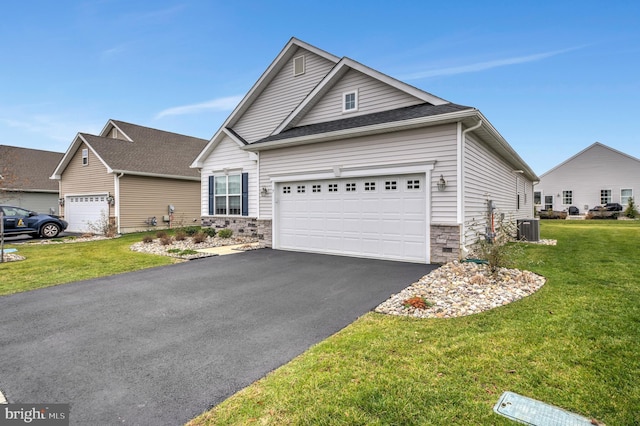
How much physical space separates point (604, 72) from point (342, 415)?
72.3ft

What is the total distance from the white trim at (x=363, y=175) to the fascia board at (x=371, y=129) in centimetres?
95

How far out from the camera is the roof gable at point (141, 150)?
16891 mm

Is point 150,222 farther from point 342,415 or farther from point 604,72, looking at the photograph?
point 604,72

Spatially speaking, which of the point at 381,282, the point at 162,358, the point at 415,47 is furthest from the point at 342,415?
the point at 415,47

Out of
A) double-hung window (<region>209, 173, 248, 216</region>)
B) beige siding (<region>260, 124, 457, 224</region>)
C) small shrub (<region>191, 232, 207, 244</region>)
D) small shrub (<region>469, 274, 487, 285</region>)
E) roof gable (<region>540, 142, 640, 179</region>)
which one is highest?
roof gable (<region>540, 142, 640, 179</region>)

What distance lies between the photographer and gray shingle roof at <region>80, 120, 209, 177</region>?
55.7 ft

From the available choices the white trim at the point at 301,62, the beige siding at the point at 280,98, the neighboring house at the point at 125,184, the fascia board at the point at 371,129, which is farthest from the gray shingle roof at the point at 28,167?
the fascia board at the point at 371,129

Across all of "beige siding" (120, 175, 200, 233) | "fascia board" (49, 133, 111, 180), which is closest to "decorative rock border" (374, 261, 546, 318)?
"beige siding" (120, 175, 200, 233)

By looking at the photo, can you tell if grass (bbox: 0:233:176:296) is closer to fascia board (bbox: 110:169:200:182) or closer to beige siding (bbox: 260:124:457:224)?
beige siding (bbox: 260:124:457:224)

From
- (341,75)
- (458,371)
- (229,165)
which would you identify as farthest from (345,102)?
(458,371)

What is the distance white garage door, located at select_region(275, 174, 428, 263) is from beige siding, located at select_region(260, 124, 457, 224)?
44 cm

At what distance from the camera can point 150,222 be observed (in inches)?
696

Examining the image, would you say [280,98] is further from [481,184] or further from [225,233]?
[481,184]

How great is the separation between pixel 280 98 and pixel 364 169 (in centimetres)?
688
